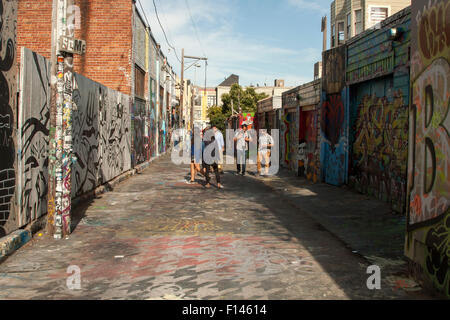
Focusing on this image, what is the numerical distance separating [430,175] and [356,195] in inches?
272

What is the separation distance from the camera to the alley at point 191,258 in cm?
446

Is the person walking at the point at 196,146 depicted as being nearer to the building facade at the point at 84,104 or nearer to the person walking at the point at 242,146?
the building facade at the point at 84,104

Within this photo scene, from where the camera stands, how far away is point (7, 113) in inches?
234

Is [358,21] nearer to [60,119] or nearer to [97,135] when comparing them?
[97,135]

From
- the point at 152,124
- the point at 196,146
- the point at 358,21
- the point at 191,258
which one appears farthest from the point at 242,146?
the point at 358,21

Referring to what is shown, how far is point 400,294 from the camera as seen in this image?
442cm

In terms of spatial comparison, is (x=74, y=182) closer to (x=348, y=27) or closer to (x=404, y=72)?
(x=404, y=72)

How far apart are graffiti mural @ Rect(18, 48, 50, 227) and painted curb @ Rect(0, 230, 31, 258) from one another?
0.21 meters

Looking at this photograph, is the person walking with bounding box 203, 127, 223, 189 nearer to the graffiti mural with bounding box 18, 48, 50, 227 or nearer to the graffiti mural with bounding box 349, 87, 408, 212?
the graffiti mural with bounding box 349, 87, 408, 212

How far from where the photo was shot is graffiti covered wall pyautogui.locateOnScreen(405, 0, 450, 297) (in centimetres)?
414

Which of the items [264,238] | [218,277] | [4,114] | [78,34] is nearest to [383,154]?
[264,238]

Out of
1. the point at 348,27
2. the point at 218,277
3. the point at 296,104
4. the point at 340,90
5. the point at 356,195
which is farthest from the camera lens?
the point at 348,27

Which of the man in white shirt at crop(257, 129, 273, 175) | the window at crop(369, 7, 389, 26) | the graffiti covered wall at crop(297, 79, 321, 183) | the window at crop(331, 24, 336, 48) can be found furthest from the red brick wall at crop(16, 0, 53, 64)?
the window at crop(331, 24, 336, 48)

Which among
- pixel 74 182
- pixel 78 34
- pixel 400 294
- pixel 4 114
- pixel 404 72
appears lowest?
pixel 400 294
